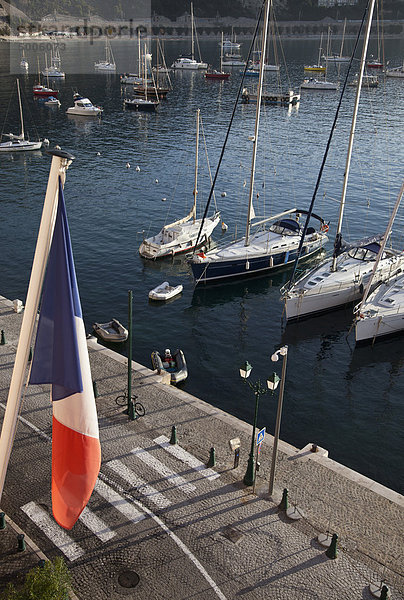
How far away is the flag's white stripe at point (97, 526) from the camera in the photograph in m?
22.6

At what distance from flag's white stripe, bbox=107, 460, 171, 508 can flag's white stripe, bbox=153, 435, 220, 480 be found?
223cm

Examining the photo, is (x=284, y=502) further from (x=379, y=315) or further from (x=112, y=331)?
(x=379, y=315)

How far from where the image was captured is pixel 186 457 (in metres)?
27.1

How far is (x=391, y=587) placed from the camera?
21078 mm

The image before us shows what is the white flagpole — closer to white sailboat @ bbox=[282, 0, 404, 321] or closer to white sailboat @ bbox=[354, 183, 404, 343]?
white sailboat @ bbox=[354, 183, 404, 343]

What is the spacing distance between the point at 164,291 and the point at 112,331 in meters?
7.51

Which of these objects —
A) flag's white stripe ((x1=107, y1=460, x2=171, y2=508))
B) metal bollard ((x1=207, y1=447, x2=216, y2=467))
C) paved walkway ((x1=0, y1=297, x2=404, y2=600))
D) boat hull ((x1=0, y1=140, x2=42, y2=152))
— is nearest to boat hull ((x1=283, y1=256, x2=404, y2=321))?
paved walkway ((x1=0, y1=297, x2=404, y2=600))

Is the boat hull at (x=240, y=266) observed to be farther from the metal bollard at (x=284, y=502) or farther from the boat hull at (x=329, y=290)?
the metal bollard at (x=284, y=502)

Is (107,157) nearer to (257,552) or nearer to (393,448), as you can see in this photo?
(393,448)

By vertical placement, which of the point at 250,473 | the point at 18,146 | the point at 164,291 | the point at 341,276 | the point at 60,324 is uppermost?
the point at 60,324

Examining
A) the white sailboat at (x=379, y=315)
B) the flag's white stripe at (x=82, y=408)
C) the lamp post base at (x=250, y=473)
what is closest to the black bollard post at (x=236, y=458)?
the lamp post base at (x=250, y=473)

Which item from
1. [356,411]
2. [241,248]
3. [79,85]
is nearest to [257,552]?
[356,411]

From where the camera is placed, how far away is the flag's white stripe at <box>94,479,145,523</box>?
2358 centimetres

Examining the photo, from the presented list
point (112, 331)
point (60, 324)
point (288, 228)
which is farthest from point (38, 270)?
point (288, 228)
